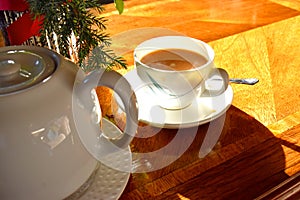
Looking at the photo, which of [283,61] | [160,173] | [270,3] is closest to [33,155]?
[160,173]

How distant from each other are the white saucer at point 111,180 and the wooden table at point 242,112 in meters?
0.01

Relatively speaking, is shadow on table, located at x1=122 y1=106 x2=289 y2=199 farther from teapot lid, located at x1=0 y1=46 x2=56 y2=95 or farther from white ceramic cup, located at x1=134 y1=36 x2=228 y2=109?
teapot lid, located at x1=0 y1=46 x2=56 y2=95

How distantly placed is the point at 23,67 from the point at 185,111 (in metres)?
0.26

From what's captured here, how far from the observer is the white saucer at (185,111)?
1.84ft

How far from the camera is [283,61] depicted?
73 cm

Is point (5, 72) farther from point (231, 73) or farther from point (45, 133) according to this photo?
point (231, 73)

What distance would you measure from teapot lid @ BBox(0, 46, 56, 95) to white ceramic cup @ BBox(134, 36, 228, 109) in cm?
17

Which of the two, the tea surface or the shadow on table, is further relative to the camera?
the tea surface

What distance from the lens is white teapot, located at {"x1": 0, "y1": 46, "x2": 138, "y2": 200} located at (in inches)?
15.3

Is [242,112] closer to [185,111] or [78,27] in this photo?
[185,111]

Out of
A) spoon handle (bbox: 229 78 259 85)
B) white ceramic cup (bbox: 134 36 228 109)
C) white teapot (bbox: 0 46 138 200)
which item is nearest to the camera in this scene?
white teapot (bbox: 0 46 138 200)

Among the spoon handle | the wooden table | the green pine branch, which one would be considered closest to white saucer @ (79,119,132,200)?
the wooden table

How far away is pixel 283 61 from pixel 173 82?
0.98ft

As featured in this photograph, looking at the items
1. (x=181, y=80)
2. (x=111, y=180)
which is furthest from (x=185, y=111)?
(x=111, y=180)
